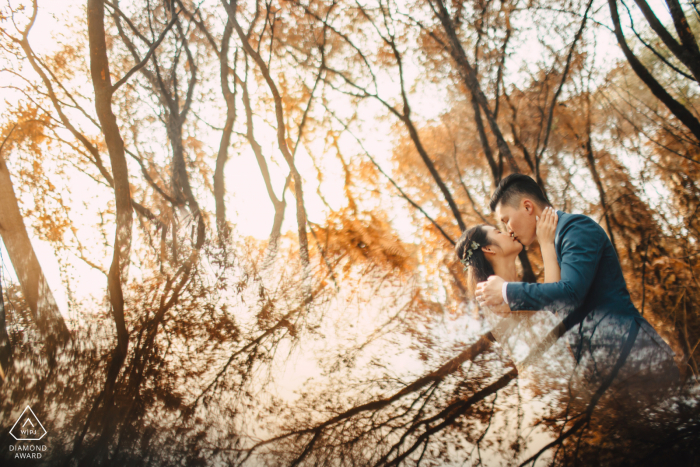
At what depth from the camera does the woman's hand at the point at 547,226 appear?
1.47 meters

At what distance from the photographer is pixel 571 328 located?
140 cm

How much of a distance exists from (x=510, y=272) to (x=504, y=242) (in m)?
0.15

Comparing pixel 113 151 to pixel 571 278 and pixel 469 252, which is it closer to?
pixel 469 252

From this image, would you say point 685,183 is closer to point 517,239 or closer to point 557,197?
point 557,197

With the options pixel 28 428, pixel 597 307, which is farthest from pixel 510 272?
pixel 28 428

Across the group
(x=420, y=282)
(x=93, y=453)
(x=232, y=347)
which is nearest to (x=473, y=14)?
(x=420, y=282)

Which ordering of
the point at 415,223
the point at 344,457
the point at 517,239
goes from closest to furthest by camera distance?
the point at 344,457, the point at 517,239, the point at 415,223

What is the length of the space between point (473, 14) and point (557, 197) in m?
1.29

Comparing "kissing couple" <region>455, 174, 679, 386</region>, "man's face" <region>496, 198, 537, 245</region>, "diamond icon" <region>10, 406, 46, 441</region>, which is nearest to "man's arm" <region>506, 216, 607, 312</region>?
"kissing couple" <region>455, 174, 679, 386</region>

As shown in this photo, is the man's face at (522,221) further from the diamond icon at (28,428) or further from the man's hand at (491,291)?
the diamond icon at (28,428)

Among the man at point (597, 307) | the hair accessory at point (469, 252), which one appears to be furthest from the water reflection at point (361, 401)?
the hair accessory at point (469, 252)

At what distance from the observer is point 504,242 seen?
1.53 meters

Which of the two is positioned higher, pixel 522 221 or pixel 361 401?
pixel 522 221
